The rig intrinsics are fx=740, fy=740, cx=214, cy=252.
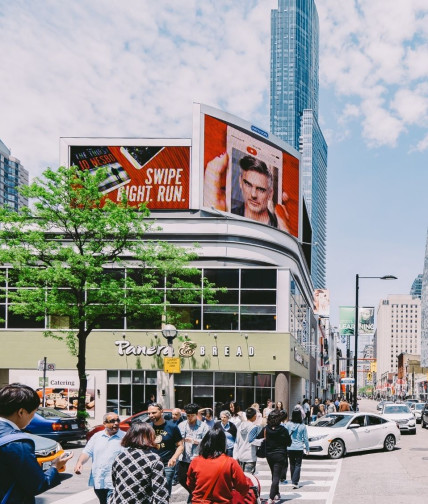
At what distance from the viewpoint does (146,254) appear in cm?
3170

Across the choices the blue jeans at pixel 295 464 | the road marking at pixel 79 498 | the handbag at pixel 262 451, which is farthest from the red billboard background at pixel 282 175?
the handbag at pixel 262 451

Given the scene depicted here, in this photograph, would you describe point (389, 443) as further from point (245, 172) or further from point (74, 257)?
point (245, 172)

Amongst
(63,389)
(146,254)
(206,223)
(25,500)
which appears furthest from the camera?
(206,223)

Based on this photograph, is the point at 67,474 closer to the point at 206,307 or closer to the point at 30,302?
the point at 30,302

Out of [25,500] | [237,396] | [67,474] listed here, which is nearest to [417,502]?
[67,474]

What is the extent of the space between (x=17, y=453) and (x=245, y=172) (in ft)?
150

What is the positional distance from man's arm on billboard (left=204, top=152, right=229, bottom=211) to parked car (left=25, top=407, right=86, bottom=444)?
2670cm

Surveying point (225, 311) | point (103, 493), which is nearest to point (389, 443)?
point (103, 493)

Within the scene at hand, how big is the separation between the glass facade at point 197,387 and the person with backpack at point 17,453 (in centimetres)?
3602

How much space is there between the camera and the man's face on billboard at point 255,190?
49219 millimetres

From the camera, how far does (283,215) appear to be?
2031 inches

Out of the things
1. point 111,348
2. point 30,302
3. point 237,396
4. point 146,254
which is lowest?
point 237,396

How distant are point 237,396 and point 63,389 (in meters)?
9.35

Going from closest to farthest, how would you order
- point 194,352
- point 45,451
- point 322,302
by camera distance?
point 45,451
point 194,352
point 322,302
